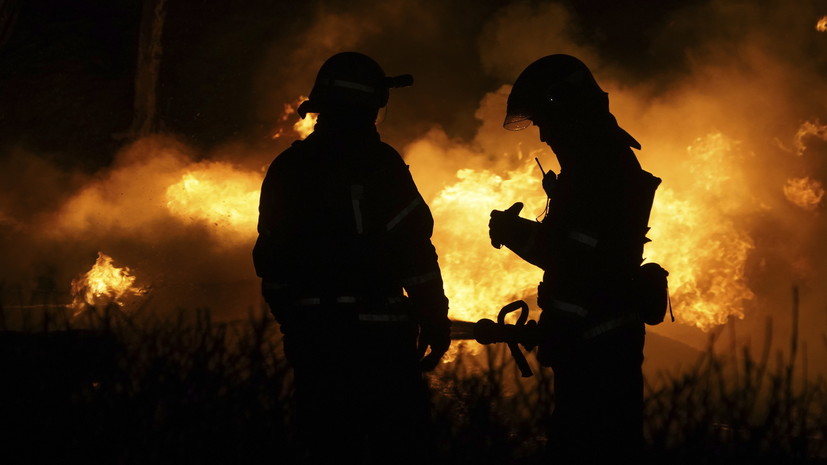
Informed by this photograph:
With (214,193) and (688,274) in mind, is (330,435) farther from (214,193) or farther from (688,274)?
(688,274)

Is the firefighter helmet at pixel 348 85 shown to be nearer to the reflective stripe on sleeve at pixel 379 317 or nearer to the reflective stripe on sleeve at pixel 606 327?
the reflective stripe on sleeve at pixel 379 317

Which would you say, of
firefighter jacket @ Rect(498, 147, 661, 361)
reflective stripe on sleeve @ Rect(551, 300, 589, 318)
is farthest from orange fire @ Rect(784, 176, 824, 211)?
reflective stripe on sleeve @ Rect(551, 300, 589, 318)

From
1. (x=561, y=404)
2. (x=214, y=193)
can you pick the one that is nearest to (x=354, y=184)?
(x=561, y=404)

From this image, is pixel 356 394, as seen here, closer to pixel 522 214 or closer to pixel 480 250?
pixel 480 250

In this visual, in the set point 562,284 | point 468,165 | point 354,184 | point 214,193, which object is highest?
point 468,165

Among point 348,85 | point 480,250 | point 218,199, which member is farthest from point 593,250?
point 218,199

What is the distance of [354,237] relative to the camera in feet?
11.0

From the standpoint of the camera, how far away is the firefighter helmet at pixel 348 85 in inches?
141

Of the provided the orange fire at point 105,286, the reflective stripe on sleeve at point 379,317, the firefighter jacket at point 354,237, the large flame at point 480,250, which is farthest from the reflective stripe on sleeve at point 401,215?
the orange fire at point 105,286

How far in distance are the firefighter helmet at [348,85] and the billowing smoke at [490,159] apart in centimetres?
720

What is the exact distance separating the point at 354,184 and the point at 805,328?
17.5 meters

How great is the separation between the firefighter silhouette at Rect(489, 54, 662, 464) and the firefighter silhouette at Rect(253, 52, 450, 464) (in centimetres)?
61

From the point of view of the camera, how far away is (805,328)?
17500 mm

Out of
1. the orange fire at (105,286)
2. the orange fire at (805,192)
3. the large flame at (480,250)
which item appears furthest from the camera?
the orange fire at (805,192)
